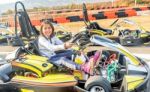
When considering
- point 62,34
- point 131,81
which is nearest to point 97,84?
point 131,81

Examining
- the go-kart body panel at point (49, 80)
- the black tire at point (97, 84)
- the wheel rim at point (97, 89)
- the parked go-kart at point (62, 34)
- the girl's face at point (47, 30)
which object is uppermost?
the girl's face at point (47, 30)

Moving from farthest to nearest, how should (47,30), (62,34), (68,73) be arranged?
(62,34)
(47,30)
(68,73)

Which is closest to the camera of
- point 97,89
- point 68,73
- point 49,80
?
point 49,80

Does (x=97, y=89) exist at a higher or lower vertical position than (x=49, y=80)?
lower

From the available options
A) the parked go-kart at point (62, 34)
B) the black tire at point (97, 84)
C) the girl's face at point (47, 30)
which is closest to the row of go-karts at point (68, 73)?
the black tire at point (97, 84)

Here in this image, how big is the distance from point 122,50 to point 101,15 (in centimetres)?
1269

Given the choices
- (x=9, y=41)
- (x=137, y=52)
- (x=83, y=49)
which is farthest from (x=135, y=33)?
(x=83, y=49)

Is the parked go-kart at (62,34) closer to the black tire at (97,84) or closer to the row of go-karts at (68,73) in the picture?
the row of go-karts at (68,73)

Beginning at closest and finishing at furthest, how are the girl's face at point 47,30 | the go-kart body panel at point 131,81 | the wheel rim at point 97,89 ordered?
the go-kart body panel at point 131,81
the wheel rim at point 97,89
the girl's face at point 47,30

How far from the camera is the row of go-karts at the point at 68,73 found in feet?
19.1

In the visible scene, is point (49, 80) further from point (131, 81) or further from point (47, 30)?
point (131, 81)

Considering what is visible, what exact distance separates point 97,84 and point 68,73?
1.93 ft

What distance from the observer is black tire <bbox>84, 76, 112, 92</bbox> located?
5.82 m

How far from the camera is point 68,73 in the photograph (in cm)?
624
